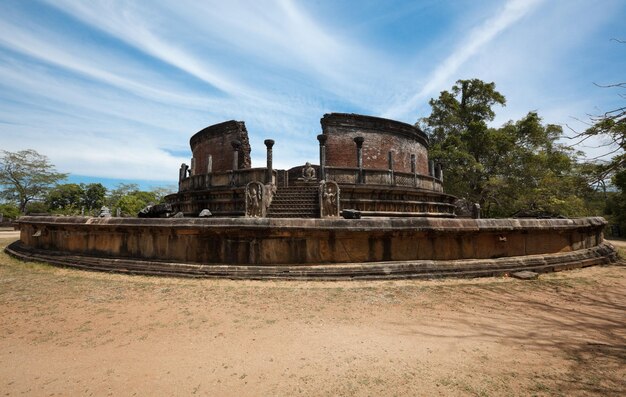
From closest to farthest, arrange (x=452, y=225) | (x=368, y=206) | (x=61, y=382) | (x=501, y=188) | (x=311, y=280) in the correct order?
(x=61, y=382), (x=311, y=280), (x=452, y=225), (x=368, y=206), (x=501, y=188)

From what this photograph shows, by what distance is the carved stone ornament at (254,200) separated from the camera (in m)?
9.02

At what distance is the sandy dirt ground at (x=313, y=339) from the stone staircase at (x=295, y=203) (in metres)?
5.04

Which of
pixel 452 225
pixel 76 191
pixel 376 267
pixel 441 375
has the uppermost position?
pixel 76 191

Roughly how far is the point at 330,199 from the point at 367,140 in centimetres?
946

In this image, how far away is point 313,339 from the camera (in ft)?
8.61

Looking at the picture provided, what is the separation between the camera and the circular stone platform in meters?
4.84

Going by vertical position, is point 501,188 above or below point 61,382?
above

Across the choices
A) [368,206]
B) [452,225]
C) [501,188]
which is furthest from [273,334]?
[501,188]

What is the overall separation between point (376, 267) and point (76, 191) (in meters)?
49.7

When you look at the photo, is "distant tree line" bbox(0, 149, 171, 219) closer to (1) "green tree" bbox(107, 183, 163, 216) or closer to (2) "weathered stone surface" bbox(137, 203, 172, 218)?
(1) "green tree" bbox(107, 183, 163, 216)

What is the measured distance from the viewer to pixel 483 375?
204 cm

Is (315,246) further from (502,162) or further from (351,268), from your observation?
(502,162)

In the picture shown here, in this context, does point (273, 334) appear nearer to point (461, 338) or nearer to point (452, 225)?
point (461, 338)

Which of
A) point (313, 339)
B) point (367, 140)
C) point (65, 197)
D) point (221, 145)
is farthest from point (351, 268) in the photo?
point (65, 197)
